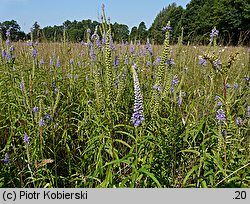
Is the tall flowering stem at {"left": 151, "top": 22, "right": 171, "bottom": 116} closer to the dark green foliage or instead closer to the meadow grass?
the meadow grass

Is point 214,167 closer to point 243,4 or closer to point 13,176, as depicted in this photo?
point 13,176

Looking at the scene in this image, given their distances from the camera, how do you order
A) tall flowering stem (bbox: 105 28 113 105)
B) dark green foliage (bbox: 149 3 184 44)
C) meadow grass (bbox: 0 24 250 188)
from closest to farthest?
meadow grass (bbox: 0 24 250 188)
tall flowering stem (bbox: 105 28 113 105)
dark green foliage (bbox: 149 3 184 44)

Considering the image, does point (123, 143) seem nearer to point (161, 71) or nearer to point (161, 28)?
point (161, 71)

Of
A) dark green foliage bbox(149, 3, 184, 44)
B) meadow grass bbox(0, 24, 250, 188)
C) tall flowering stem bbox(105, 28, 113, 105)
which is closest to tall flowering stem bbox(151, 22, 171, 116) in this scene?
meadow grass bbox(0, 24, 250, 188)

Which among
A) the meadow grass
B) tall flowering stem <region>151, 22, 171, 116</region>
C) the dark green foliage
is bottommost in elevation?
the meadow grass

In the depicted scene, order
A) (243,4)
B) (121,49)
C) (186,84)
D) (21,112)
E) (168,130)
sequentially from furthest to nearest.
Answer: (243,4) < (121,49) < (186,84) < (21,112) < (168,130)

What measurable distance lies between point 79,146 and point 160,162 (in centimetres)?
82

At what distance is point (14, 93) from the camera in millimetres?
2572

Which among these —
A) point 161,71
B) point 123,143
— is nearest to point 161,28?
point 161,71

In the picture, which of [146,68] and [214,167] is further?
[146,68]

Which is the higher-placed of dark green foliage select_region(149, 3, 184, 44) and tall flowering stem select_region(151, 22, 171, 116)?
dark green foliage select_region(149, 3, 184, 44)

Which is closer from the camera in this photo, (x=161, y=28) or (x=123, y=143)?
(x=123, y=143)

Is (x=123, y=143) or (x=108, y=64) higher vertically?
(x=108, y=64)

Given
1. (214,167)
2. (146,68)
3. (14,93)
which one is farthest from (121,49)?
(214,167)
